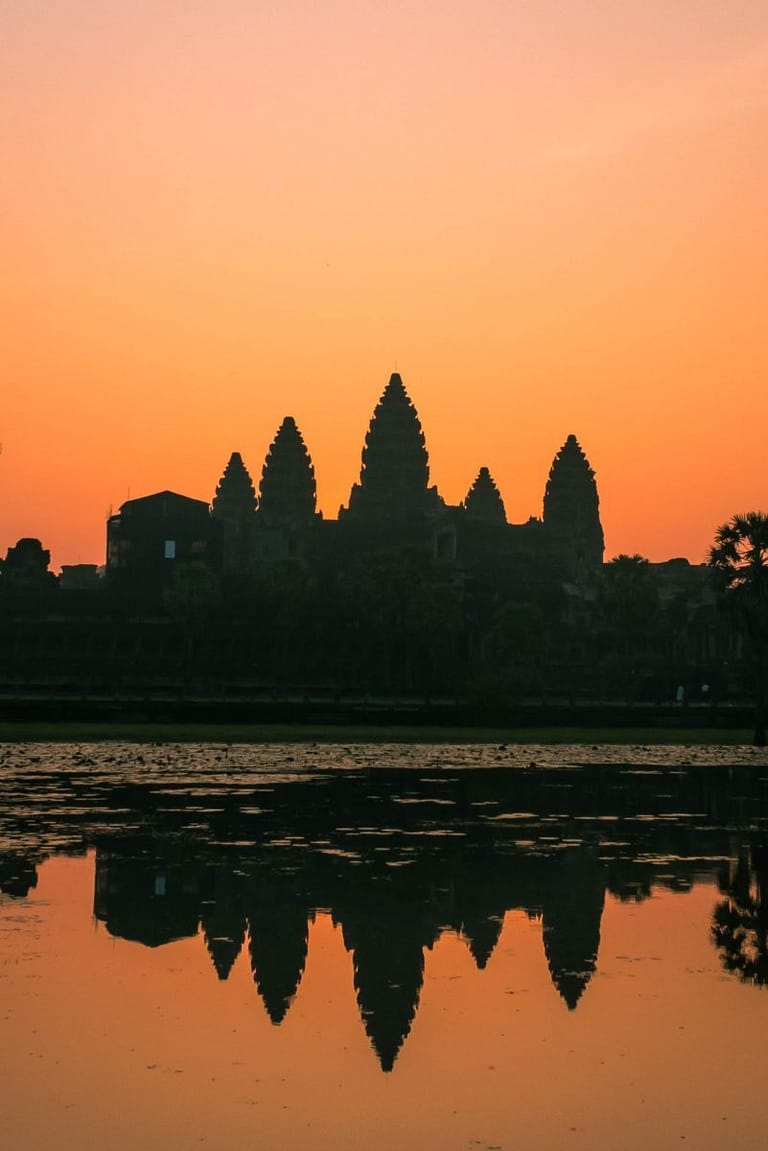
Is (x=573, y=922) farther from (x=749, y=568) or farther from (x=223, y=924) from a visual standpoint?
(x=749, y=568)

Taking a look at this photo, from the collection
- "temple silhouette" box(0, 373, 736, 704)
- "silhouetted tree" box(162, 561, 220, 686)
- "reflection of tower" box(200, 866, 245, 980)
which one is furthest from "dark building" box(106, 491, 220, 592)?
"reflection of tower" box(200, 866, 245, 980)

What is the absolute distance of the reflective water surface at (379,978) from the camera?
490 inches

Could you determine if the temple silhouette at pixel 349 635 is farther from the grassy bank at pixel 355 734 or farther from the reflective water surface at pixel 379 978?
the reflective water surface at pixel 379 978

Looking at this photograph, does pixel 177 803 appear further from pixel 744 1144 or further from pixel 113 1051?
pixel 744 1144

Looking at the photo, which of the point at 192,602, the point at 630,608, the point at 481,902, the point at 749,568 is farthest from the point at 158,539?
the point at 481,902

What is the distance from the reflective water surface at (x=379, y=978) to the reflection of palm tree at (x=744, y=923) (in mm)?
66

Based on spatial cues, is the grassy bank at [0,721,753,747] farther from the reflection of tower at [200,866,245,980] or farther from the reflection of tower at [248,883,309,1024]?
the reflection of tower at [248,883,309,1024]

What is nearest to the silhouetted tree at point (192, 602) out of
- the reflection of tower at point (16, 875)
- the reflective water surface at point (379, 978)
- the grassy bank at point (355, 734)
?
the grassy bank at point (355, 734)

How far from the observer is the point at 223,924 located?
20.3 meters

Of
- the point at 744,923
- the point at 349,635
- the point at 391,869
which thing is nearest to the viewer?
the point at 744,923

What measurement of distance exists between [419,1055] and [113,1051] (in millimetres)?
2564

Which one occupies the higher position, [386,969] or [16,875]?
[16,875]

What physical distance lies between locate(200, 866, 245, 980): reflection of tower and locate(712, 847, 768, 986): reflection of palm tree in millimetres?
5400

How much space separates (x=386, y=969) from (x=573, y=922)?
3.95 m
